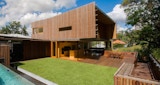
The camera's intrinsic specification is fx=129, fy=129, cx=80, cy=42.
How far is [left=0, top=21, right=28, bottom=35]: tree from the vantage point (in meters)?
49.4

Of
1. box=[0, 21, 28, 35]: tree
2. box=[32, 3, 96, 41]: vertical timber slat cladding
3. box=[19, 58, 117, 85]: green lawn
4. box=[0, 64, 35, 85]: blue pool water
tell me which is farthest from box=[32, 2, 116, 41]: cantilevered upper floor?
box=[0, 21, 28, 35]: tree

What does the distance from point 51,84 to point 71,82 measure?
1102 millimetres

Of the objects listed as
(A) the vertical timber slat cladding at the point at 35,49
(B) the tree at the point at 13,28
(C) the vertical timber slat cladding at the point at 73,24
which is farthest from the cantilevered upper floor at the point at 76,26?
(B) the tree at the point at 13,28

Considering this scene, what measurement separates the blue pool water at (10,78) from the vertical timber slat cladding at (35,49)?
8.08 m

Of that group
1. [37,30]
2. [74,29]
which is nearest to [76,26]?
[74,29]

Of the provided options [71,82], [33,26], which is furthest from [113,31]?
[71,82]

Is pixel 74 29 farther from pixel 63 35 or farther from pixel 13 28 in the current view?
pixel 13 28

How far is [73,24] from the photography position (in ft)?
51.4

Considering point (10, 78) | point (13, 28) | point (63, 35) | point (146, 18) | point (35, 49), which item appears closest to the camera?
point (10, 78)

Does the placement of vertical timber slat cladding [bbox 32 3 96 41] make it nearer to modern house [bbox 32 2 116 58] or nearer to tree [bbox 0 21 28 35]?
modern house [bbox 32 2 116 58]

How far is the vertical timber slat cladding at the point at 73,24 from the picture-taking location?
44.2 ft

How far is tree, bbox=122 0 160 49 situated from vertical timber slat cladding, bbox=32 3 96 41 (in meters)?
8.06

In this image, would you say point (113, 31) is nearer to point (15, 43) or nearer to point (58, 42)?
point (58, 42)

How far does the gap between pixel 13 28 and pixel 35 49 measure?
39766 mm
